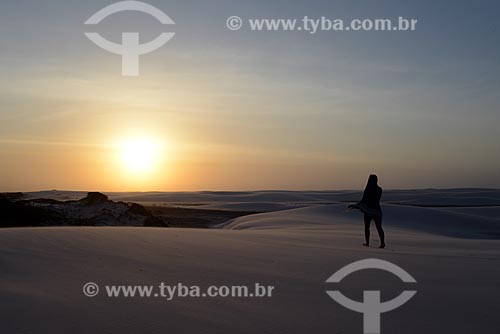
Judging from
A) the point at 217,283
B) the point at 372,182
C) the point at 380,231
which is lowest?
the point at 217,283

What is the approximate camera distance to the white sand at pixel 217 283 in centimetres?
408

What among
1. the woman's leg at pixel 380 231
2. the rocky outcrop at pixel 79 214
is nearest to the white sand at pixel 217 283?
the woman's leg at pixel 380 231

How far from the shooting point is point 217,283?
218 inches

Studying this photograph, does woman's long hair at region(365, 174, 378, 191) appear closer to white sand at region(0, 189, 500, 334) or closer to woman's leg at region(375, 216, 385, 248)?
woman's leg at region(375, 216, 385, 248)

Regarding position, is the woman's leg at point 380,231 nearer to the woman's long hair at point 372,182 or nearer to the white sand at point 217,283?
the woman's long hair at point 372,182

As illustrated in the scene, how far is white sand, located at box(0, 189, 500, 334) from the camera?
408 centimetres

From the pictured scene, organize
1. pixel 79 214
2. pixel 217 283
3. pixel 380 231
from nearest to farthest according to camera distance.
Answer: pixel 217 283 → pixel 380 231 → pixel 79 214

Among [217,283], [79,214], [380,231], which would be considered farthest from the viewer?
[79,214]

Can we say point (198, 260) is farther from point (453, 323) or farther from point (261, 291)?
point (453, 323)

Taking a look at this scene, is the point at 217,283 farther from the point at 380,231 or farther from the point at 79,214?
the point at 79,214

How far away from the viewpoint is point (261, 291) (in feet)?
17.0

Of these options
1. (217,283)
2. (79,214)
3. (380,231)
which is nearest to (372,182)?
(380,231)

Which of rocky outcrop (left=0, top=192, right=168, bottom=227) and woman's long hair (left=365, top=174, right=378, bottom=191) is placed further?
rocky outcrop (left=0, top=192, right=168, bottom=227)

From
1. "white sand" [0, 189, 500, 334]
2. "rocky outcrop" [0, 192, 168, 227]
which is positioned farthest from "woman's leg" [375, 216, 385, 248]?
"rocky outcrop" [0, 192, 168, 227]
